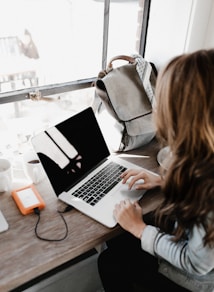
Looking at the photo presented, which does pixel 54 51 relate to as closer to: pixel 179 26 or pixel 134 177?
pixel 179 26

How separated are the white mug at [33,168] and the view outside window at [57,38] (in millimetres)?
359

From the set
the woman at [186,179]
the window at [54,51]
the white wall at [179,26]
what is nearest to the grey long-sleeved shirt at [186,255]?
the woman at [186,179]

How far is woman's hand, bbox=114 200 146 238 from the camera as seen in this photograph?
34.2 inches

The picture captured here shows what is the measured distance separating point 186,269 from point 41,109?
2.99 feet

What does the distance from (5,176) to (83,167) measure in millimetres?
268

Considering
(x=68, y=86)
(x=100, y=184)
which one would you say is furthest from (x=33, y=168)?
(x=68, y=86)

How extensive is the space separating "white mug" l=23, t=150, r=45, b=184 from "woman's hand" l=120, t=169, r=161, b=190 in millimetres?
290

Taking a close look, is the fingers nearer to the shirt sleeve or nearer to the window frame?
the shirt sleeve

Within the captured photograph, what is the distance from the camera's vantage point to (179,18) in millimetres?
1356

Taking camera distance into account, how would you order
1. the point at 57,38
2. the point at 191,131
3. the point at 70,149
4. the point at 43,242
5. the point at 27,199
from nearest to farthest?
the point at 191,131 → the point at 43,242 → the point at 27,199 → the point at 70,149 → the point at 57,38

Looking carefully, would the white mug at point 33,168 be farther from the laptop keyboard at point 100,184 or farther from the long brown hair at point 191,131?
the long brown hair at point 191,131

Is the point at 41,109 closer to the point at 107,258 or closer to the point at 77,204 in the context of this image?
the point at 77,204

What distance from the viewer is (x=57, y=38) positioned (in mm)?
1345

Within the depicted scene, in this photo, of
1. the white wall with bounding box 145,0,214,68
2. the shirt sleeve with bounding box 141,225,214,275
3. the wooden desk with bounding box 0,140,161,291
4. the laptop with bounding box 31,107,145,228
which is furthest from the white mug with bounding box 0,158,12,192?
the white wall with bounding box 145,0,214,68
